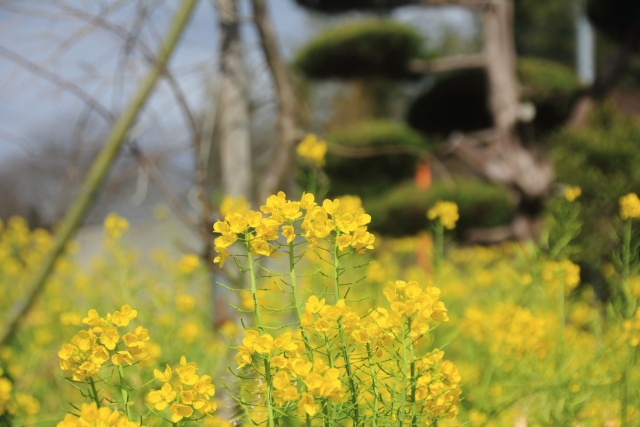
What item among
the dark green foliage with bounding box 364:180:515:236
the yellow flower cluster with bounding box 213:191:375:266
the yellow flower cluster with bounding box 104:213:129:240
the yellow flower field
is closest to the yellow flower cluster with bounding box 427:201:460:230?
the yellow flower field

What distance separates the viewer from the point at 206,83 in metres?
2.71

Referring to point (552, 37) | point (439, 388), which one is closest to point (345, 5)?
point (439, 388)

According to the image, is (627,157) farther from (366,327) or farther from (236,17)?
(366,327)

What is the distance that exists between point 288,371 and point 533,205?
7532mm

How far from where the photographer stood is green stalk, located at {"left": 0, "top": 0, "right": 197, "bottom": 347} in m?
2.29

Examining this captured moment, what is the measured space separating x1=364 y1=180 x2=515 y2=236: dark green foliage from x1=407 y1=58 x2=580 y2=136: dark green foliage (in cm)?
103

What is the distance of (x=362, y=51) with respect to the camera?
967 cm

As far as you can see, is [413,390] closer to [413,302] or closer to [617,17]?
[413,302]

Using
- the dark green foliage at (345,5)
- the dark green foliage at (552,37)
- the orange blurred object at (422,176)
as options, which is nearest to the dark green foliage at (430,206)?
the orange blurred object at (422,176)

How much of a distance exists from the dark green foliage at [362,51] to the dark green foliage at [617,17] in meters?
2.26

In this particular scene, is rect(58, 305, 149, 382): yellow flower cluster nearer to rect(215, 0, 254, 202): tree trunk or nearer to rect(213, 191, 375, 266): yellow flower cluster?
rect(213, 191, 375, 266): yellow flower cluster

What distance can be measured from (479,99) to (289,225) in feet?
31.2

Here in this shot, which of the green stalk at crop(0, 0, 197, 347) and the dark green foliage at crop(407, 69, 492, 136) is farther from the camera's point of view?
the dark green foliage at crop(407, 69, 492, 136)

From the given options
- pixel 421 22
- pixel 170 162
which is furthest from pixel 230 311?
pixel 421 22
